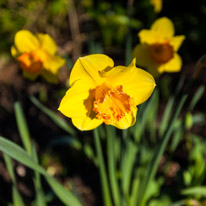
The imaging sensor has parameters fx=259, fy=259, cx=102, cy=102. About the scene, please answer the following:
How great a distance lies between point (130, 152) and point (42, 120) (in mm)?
1487

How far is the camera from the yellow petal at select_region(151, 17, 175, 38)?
161cm

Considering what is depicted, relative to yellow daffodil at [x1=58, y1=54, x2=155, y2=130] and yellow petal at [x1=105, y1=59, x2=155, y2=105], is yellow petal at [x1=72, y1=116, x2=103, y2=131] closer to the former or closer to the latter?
yellow daffodil at [x1=58, y1=54, x2=155, y2=130]

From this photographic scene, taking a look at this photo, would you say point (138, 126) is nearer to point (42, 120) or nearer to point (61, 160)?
point (61, 160)

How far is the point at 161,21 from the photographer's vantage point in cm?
161

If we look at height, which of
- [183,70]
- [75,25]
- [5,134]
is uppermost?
[75,25]

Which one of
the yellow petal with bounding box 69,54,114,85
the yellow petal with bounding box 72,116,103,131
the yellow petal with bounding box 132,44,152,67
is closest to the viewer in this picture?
the yellow petal with bounding box 69,54,114,85

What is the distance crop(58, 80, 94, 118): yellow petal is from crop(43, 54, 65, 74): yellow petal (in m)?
0.46

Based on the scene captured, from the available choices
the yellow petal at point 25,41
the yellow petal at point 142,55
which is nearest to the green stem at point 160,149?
the yellow petal at point 142,55

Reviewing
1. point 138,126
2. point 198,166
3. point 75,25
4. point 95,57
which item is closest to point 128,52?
point 138,126

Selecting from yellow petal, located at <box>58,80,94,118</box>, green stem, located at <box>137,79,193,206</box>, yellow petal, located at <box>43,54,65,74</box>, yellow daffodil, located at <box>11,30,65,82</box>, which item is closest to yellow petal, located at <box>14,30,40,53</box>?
yellow daffodil, located at <box>11,30,65,82</box>

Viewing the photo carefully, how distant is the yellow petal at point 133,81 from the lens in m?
1.15

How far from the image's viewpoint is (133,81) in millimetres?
1254

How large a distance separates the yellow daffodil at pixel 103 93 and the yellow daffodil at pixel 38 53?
47cm

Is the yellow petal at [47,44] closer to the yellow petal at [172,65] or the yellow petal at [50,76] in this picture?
the yellow petal at [50,76]
